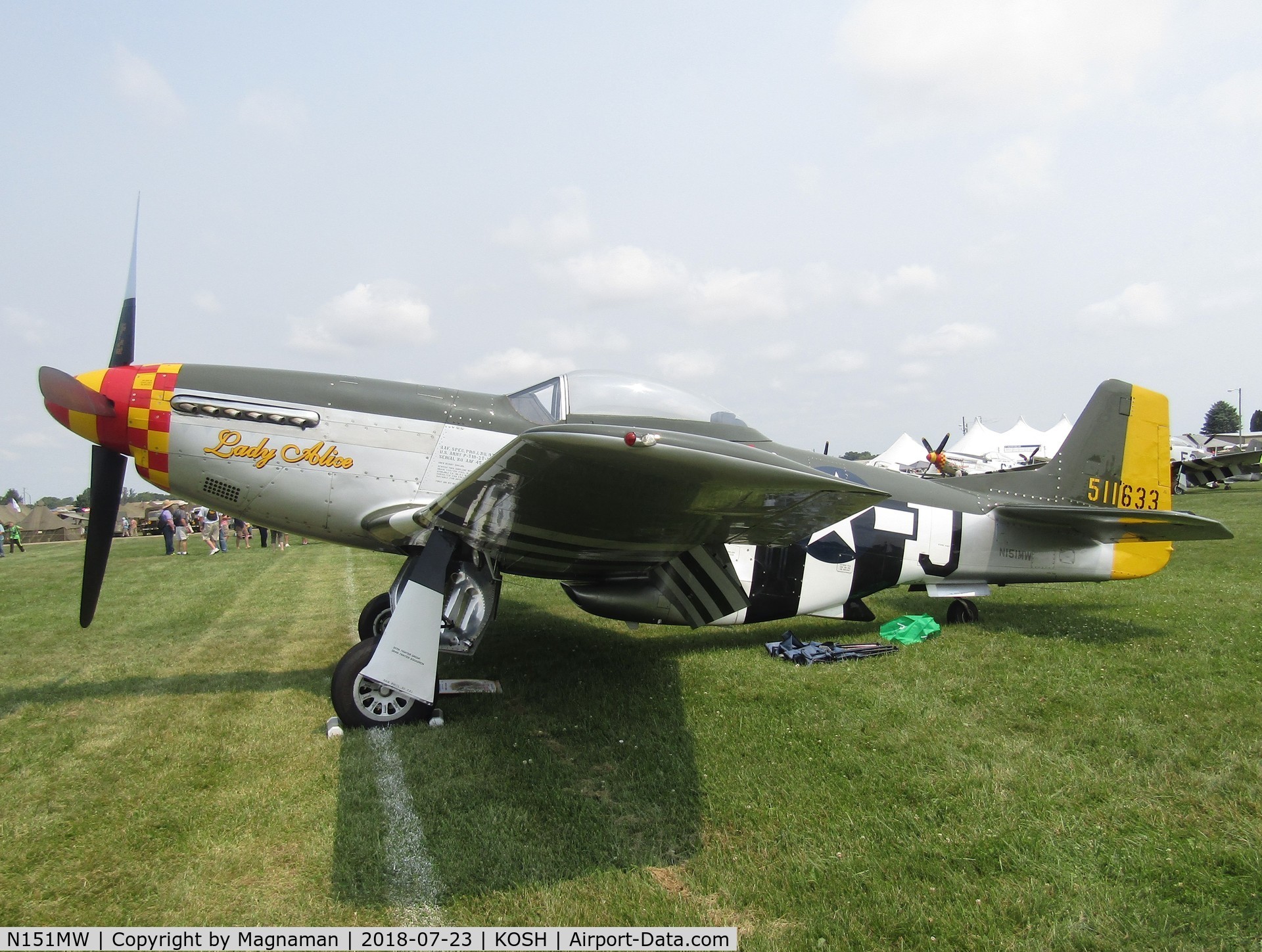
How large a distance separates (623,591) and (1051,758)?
9.03 ft

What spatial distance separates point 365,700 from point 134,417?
2.57 meters

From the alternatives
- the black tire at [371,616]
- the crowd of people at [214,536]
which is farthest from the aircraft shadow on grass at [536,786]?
the crowd of people at [214,536]

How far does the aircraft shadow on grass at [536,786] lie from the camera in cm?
273

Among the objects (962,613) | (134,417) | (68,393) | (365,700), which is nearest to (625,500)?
(365,700)

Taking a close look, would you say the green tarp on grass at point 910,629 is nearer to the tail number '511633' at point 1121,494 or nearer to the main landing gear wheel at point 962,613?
the main landing gear wheel at point 962,613

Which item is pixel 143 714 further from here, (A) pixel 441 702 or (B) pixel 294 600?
(B) pixel 294 600

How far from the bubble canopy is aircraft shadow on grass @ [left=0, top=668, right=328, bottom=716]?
2664 millimetres

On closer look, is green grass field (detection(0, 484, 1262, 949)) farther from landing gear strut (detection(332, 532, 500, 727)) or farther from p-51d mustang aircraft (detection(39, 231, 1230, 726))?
p-51d mustang aircraft (detection(39, 231, 1230, 726))

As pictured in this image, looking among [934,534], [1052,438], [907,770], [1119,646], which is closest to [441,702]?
[907,770]

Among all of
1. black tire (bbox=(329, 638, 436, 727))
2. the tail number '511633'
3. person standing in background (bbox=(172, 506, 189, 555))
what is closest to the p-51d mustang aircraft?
black tire (bbox=(329, 638, 436, 727))

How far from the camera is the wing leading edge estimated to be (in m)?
2.53

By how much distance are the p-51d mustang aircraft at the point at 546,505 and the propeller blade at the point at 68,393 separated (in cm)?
1

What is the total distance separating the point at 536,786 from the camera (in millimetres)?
3416

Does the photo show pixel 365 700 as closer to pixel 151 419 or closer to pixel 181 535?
pixel 151 419
